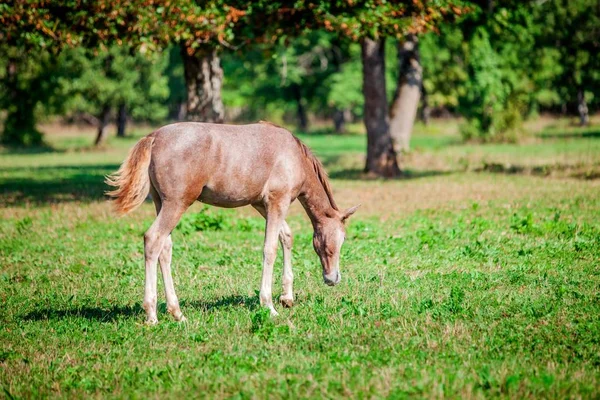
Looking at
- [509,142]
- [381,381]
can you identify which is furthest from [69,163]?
[381,381]

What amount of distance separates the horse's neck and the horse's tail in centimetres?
203

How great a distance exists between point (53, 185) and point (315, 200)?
18.4 m

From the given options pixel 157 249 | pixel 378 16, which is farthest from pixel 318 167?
pixel 378 16

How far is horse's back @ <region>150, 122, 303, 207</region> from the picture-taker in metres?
8.93

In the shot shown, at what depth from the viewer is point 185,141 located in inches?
355

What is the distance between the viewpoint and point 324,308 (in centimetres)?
927

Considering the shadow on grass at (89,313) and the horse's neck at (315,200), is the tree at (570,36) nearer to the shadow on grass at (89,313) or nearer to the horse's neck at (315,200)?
the horse's neck at (315,200)

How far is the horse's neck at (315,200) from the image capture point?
32.6ft

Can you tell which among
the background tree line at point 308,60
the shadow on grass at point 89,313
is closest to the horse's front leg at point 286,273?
the shadow on grass at point 89,313

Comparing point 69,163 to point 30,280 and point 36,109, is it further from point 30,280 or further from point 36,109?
point 30,280

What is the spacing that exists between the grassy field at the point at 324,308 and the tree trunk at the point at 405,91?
476 inches

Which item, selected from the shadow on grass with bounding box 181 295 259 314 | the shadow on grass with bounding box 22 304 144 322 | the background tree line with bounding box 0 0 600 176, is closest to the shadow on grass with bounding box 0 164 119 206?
the background tree line with bounding box 0 0 600 176

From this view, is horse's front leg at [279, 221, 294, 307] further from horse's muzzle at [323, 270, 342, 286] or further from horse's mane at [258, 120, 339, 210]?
horse's mane at [258, 120, 339, 210]

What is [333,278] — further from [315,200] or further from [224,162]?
[224,162]
